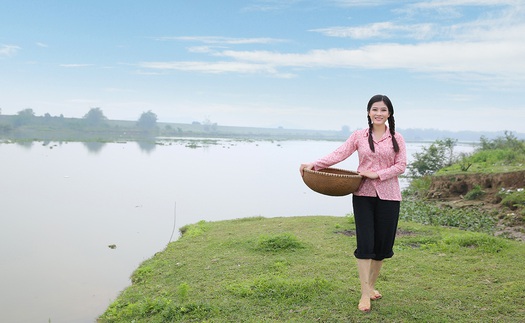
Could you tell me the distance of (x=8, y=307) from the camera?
6.22 m

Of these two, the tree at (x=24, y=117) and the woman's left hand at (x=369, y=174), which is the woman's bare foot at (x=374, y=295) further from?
the tree at (x=24, y=117)

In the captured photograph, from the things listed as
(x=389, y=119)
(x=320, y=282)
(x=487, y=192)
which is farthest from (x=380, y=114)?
(x=487, y=192)

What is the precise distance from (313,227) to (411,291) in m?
3.99

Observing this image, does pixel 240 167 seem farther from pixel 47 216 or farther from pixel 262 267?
pixel 262 267

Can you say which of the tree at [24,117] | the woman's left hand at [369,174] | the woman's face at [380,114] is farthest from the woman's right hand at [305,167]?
the tree at [24,117]

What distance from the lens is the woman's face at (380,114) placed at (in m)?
3.72

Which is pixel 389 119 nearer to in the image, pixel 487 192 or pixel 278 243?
pixel 278 243

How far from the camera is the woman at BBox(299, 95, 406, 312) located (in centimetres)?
369

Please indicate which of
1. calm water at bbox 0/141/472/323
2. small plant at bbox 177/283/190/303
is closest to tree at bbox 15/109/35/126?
calm water at bbox 0/141/472/323

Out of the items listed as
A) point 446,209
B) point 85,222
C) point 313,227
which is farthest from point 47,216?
point 446,209

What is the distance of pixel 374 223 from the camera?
12.4 feet

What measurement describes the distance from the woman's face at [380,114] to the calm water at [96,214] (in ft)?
13.8

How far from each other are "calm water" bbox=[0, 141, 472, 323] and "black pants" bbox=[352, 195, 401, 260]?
3725mm

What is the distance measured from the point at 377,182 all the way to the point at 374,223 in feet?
1.13
